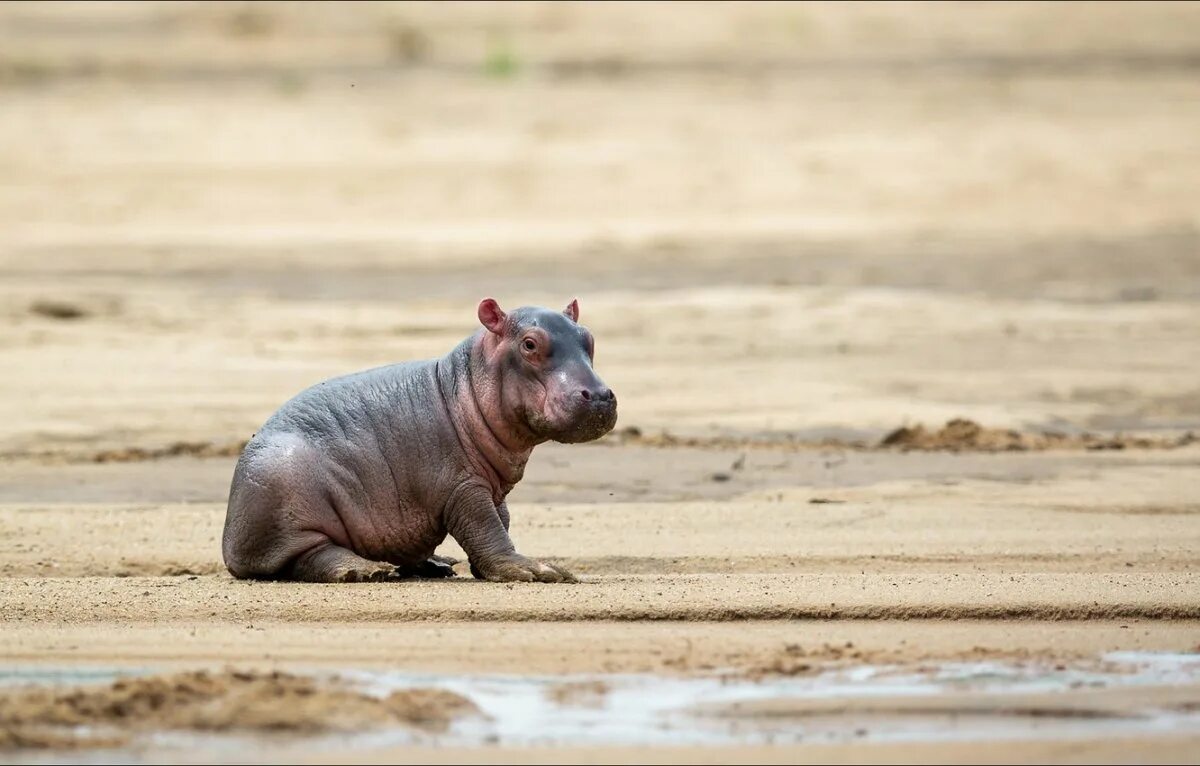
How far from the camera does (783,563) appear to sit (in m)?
9.99

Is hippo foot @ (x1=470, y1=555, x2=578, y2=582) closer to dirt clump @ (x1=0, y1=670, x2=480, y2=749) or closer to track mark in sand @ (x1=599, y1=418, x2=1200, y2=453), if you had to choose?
dirt clump @ (x1=0, y1=670, x2=480, y2=749)

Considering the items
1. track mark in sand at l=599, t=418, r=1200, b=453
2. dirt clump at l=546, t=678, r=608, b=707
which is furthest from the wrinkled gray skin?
track mark in sand at l=599, t=418, r=1200, b=453

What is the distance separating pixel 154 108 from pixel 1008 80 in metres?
11.7

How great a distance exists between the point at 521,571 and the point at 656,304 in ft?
35.9

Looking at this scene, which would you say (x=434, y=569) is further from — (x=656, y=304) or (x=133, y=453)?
(x=656, y=304)

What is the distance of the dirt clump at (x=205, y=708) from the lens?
22.5 feet

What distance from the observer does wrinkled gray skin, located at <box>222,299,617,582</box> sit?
9.30m

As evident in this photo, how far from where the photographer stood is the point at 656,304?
2011 centimetres

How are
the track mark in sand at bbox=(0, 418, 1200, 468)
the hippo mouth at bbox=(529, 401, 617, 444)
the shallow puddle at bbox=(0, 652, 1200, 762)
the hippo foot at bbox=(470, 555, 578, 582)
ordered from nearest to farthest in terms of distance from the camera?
the shallow puddle at bbox=(0, 652, 1200, 762) → the hippo mouth at bbox=(529, 401, 617, 444) → the hippo foot at bbox=(470, 555, 578, 582) → the track mark in sand at bbox=(0, 418, 1200, 468)

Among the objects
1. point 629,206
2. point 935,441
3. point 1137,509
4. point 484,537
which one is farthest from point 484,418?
point 629,206

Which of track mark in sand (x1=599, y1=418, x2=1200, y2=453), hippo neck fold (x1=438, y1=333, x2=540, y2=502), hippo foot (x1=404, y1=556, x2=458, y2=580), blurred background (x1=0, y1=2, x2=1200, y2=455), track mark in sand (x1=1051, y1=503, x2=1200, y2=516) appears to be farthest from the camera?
blurred background (x1=0, y1=2, x2=1200, y2=455)

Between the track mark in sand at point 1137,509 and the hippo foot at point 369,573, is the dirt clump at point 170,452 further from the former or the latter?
the track mark in sand at point 1137,509

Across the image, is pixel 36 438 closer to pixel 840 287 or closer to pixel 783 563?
pixel 783 563

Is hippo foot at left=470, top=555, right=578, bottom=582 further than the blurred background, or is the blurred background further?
the blurred background
